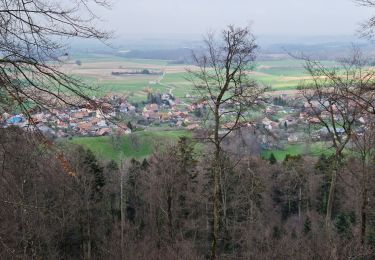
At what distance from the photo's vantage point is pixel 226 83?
802 cm

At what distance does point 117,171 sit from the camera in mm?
25219

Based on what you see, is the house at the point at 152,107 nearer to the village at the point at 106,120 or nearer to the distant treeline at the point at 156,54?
the distant treeline at the point at 156,54

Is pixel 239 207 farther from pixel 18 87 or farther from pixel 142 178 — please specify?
pixel 18 87

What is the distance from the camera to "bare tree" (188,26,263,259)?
26.0 feet

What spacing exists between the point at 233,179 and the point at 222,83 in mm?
13020

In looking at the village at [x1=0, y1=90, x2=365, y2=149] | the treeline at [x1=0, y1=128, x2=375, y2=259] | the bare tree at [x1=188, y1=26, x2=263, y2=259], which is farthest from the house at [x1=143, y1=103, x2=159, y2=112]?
the bare tree at [x1=188, y1=26, x2=263, y2=259]

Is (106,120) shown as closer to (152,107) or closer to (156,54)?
(152,107)

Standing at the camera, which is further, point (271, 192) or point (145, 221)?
point (271, 192)

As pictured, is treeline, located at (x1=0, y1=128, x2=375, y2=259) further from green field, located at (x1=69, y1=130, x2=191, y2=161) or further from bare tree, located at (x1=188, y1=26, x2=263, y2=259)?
green field, located at (x1=69, y1=130, x2=191, y2=161)

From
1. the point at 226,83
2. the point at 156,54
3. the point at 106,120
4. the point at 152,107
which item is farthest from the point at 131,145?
the point at 156,54

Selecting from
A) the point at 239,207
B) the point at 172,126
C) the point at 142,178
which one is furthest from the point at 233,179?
the point at 172,126

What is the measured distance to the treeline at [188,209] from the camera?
40.7ft

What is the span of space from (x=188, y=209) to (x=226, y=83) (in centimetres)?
1373

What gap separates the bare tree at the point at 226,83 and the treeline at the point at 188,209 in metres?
0.83
